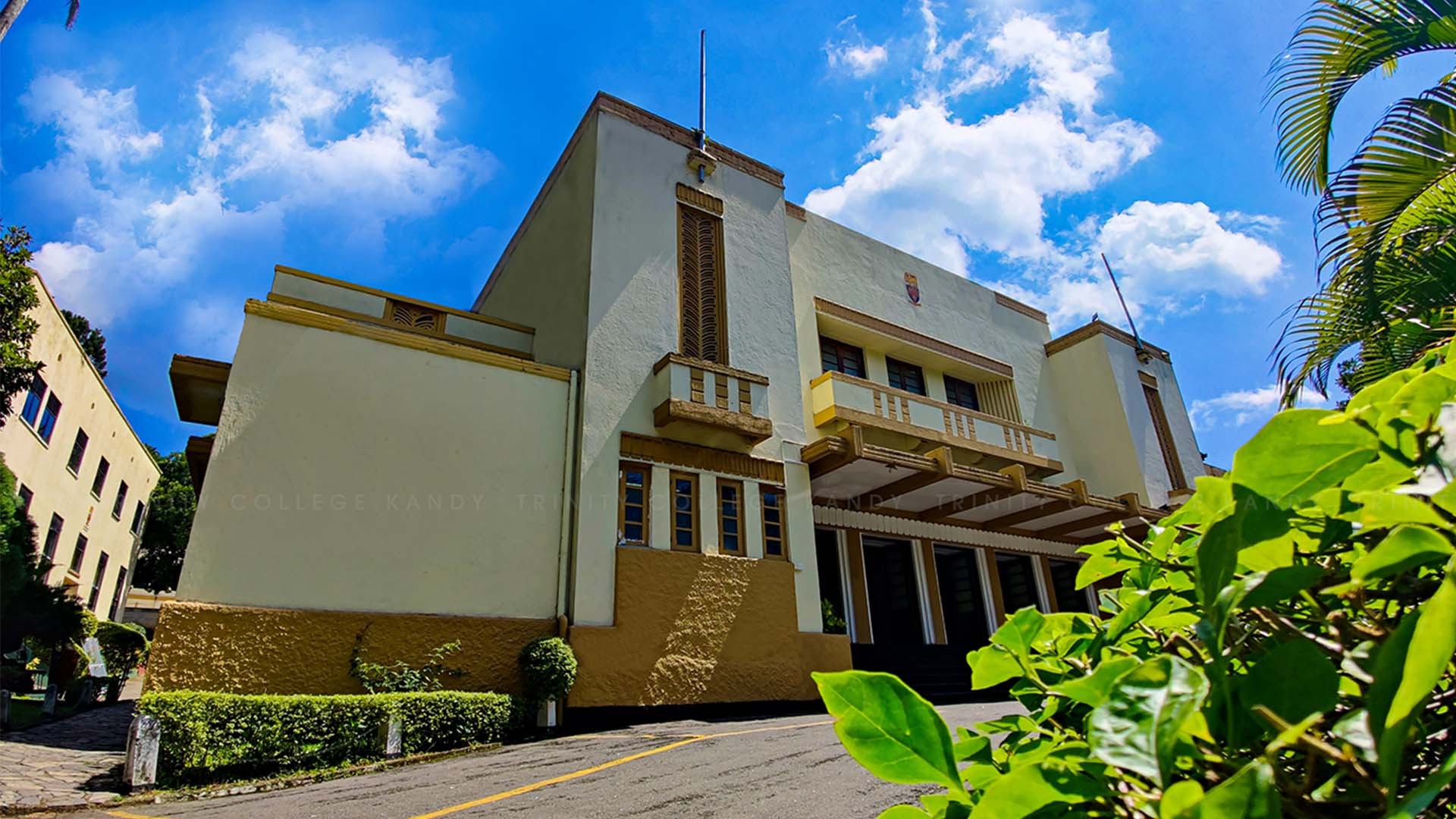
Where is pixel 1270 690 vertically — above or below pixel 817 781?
above

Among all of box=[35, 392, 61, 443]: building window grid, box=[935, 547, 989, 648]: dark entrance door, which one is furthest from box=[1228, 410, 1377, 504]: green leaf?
box=[35, 392, 61, 443]: building window grid

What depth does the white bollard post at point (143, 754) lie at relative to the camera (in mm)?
6105

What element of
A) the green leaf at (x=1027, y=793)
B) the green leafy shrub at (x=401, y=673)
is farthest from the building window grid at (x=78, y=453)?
the green leaf at (x=1027, y=793)

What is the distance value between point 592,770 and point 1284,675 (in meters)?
6.35

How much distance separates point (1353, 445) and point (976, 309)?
19022mm

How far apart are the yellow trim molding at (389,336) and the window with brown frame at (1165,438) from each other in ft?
52.2

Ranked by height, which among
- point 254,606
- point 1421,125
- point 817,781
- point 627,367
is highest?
point 627,367

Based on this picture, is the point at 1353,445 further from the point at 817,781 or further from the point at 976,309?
the point at 976,309

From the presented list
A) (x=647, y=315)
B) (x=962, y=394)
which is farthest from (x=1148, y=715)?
(x=962, y=394)

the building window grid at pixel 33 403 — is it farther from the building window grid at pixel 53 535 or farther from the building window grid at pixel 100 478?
the building window grid at pixel 100 478

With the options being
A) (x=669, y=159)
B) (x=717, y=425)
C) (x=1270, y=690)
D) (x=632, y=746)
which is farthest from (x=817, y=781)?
(x=669, y=159)

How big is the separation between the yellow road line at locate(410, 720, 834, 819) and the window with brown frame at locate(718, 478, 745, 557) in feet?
10.5

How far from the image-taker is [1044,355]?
64.7ft

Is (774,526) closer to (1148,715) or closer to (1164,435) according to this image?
(1148,715)
